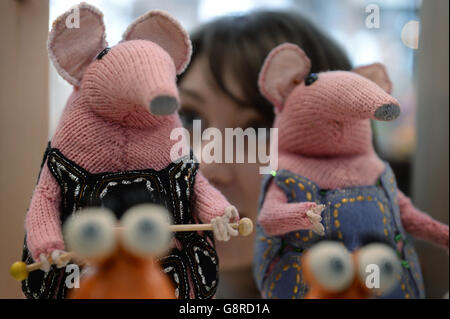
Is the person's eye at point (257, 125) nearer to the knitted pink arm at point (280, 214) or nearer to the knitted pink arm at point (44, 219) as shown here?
the knitted pink arm at point (280, 214)

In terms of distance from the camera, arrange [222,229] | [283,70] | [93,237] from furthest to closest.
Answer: [283,70]
[222,229]
[93,237]

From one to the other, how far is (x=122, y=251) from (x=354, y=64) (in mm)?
608

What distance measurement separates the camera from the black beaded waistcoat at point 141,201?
1.86 feet

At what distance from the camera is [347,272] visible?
46 cm

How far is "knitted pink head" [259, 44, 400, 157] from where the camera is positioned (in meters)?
0.65

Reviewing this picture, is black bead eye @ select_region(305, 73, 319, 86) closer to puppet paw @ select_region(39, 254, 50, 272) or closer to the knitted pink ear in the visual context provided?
the knitted pink ear

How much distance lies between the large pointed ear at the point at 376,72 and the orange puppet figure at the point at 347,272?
1.19 ft

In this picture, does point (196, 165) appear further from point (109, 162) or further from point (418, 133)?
point (418, 133)

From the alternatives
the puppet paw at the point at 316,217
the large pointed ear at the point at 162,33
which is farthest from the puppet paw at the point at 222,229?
the large pointed ear at the point at 162,33

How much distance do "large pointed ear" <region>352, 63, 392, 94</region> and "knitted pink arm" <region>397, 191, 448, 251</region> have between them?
0.60 feet

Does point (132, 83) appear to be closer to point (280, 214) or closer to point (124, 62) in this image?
point (124, 62)

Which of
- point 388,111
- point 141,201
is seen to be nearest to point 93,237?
point 141,201

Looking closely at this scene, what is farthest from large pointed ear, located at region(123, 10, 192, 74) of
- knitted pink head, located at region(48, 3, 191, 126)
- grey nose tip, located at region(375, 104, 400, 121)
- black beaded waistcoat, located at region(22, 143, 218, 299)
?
grey nose tip, located at region(375, 104, 400, 121)
